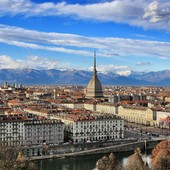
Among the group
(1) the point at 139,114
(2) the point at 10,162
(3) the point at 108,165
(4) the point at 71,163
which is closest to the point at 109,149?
(4) the point at 71,163

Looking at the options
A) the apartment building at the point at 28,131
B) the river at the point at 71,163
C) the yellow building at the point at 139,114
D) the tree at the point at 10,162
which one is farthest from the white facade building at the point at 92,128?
the yellow building at the point at 139,114

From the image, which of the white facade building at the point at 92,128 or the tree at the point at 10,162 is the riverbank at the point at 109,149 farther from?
the tree at the point at 10,162

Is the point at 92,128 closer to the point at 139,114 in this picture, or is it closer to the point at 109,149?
the point at 109,149

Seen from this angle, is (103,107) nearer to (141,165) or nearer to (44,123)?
(44,123)

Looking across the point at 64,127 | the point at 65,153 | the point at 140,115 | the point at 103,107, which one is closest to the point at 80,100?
the point at 103,107

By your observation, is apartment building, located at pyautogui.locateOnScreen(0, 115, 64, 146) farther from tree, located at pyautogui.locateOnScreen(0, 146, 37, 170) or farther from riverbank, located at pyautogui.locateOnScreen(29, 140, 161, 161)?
tree, located at pyautogui.locateOnScreen(0, 146, 37, 170)

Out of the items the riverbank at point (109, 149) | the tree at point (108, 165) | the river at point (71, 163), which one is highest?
the tree at point (108, 165)

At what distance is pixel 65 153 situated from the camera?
45.5 m

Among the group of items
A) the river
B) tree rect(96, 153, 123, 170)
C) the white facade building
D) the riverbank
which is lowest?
the river

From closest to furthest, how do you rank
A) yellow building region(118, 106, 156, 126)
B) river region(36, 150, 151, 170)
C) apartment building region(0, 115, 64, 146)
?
1. river region(36, 150, 151, 170)
2. apartment building region(0, 115, 64, 146)
3. yellow building region(118, 106, 156, 126)

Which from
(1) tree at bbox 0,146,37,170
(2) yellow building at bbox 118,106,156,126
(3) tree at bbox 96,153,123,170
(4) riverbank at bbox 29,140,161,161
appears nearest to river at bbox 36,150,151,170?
(4) riverbank at bbox 29,140,161,161

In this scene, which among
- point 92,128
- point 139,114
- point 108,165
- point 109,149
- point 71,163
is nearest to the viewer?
point 108,165

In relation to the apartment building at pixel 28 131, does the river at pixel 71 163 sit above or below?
below

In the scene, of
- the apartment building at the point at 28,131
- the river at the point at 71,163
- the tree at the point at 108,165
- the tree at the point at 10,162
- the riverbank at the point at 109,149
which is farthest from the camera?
the apartment building at the point at 28,131
